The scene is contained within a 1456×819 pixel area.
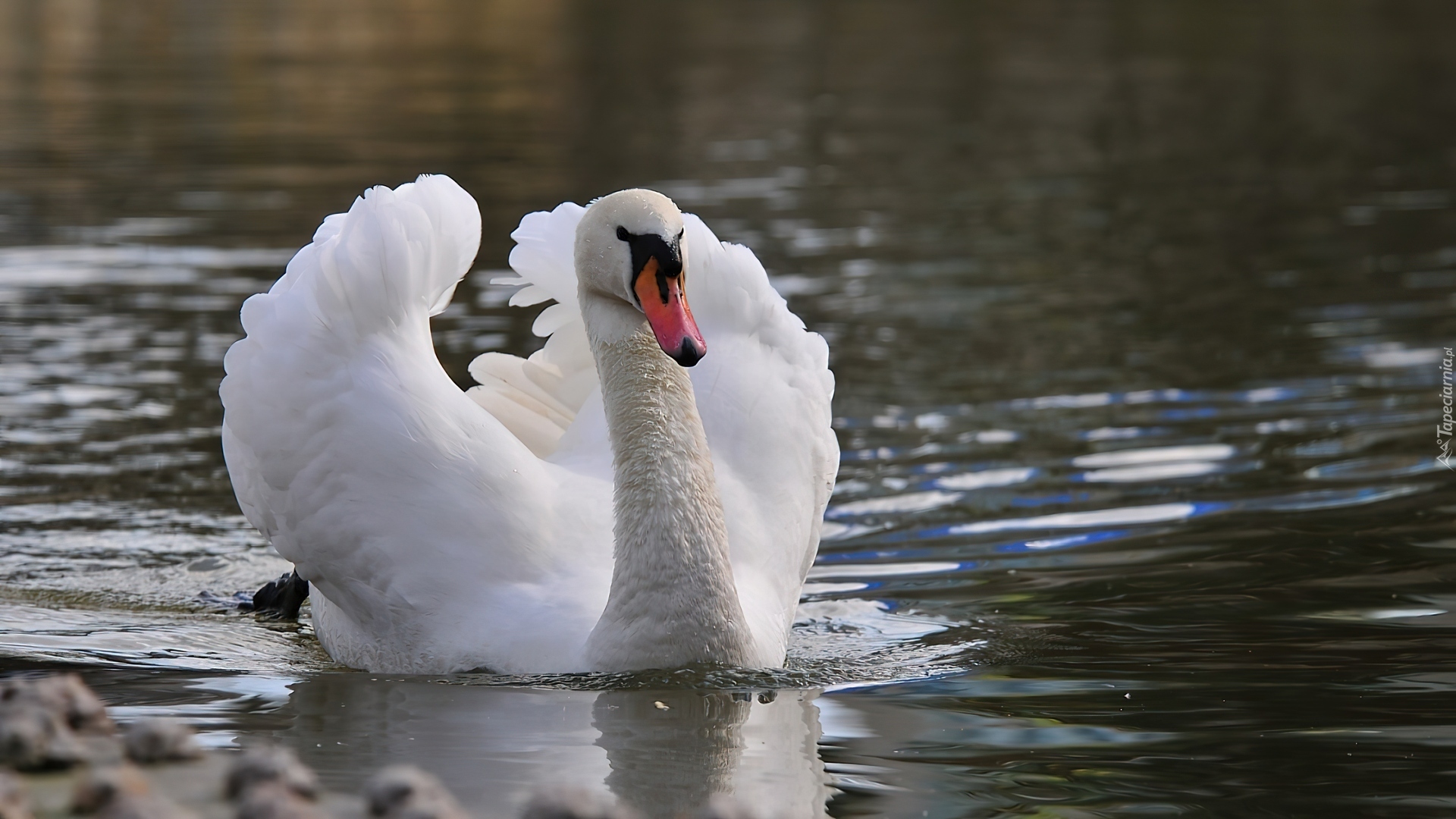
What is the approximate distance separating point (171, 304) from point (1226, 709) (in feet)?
28.5

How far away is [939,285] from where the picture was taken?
1348 centimetres

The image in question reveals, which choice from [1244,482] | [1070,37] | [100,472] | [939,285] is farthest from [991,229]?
[1070,37]

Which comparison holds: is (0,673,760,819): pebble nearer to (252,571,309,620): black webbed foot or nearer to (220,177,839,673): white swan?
(220,177,839,673): white swan

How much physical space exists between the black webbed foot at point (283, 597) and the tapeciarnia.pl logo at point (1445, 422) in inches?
190

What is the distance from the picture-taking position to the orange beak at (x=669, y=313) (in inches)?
223

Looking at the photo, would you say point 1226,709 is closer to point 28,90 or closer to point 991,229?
point 991,229

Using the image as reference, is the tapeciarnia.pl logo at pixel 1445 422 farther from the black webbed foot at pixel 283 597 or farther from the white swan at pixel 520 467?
the black webbed foot at pixel 283 597

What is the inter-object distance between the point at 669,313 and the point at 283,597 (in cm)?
231

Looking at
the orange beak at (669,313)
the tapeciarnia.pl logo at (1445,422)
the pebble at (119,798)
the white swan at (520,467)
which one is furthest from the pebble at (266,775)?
the tapeciarnia.pl logo at (1445,422)

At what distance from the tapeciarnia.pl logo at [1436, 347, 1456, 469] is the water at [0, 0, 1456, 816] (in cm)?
10

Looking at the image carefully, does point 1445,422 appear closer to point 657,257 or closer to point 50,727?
point 657,257

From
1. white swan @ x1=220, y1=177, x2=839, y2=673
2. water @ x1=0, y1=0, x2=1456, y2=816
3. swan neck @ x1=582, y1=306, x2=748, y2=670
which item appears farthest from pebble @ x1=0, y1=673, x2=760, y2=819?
white swan @ x1=220, y1=177, x2=839, y2=673

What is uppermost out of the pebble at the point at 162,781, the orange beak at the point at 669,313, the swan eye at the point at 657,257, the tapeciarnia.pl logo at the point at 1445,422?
the swan eye at the point at 657,257

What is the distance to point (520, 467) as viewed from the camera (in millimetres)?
6336
